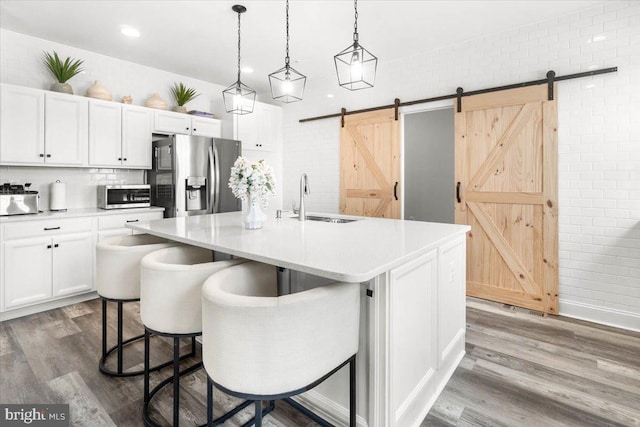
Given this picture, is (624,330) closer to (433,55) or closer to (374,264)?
(374,264)

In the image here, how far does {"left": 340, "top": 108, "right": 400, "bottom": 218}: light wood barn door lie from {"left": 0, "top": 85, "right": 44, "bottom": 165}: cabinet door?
3.43 meters

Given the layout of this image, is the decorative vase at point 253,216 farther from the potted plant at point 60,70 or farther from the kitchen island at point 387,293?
the potted plant at point 60,70

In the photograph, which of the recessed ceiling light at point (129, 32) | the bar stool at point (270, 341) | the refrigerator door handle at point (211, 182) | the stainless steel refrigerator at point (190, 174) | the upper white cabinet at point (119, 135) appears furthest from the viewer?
the refrigerator door handle at point (211, 182)

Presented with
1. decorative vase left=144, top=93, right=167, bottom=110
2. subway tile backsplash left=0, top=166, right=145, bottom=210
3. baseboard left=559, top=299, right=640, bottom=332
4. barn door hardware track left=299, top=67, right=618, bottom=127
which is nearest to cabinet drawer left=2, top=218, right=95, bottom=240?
subway tile backsplash left=0, top=166, right=145, bottom=210

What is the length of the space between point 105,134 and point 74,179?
0.66 m

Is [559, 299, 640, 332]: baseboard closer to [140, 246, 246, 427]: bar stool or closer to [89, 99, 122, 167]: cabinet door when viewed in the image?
[140, 246, 246, 427]: bar stool

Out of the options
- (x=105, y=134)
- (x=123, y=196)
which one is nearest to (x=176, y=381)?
(x=123, y=196)

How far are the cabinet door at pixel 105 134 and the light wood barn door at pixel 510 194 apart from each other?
3.90m

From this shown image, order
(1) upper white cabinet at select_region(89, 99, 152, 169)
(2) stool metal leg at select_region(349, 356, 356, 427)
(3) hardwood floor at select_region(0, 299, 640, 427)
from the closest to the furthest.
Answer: (2) stool metal leg at select_region(349, 356, 356, 427)
(3) hardwood floor at select_region(0, 299, 640, 427)
(1) upper white cabinet at select_region(89, 99, 152, 169)

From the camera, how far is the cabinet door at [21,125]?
3.17 meters

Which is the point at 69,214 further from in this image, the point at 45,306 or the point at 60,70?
the point at 60,70

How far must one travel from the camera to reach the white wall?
285 centimetres

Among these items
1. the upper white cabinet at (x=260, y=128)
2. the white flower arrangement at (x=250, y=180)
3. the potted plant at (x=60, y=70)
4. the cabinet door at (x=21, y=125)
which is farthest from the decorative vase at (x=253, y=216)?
the upper white cabinet at (x=260, y=128)

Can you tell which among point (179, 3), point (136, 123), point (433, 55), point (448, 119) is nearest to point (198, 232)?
point (179, 3)
